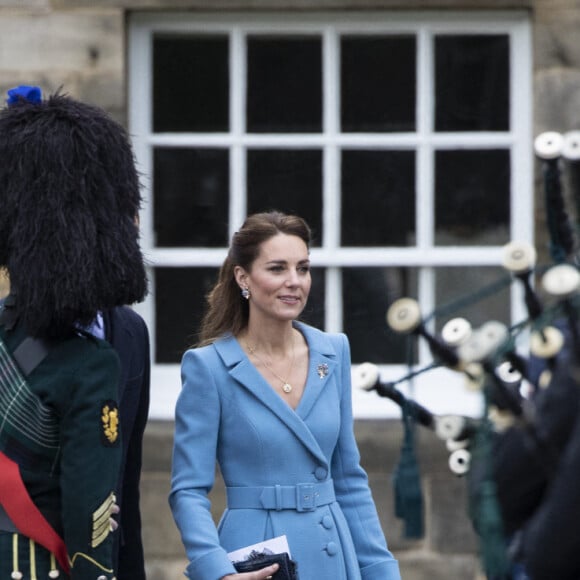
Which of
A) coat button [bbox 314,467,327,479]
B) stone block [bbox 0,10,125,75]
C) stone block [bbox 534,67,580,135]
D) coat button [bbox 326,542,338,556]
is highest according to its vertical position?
stone block [bbox 0,10,125,75]

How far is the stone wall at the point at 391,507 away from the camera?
22.0ft

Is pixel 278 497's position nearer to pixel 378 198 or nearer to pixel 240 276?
pixel 240 276

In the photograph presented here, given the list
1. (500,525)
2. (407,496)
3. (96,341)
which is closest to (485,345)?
(500,525)

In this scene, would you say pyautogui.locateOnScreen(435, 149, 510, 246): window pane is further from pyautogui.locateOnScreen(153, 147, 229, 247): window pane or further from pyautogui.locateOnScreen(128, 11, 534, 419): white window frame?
pyautogui.locateOnScreen(153, 147, 229, 247): window pane

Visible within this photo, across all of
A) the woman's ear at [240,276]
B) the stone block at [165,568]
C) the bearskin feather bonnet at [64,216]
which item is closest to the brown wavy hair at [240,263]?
the woman's ear at [240,276]

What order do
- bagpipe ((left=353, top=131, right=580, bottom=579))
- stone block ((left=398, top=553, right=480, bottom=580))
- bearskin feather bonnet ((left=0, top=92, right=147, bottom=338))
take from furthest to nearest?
1. stone block ((left=398, top=553, right=480, bottom=580))
2. bearskin feather bonnet ((left=0, top=92, right=147, bottom=338))
3. bagpipe ((left=353, top=131, right=580, bottom=579))

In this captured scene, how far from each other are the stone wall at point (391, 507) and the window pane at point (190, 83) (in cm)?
134

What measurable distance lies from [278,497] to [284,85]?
10.5 feet

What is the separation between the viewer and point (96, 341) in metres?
3.76

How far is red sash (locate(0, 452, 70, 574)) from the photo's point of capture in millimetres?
3619

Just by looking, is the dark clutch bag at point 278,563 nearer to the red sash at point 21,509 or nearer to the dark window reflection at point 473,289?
the red sash at point 21,509

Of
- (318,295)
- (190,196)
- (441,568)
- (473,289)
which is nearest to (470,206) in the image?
(473,289)

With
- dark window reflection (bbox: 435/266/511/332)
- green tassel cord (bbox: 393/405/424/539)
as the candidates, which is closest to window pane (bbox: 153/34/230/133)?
dark window reflection (bbox: 435/266/511/332)

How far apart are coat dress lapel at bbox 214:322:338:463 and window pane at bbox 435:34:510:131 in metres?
2.78
